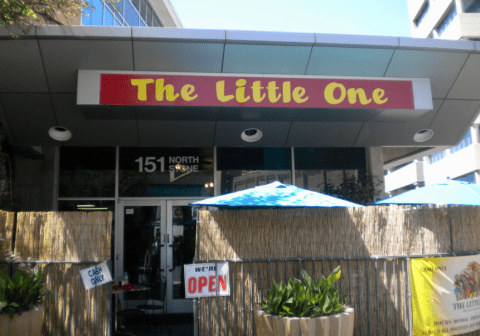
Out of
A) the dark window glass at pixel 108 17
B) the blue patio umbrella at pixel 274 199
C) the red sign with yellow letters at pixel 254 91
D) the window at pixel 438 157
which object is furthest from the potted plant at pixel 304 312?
the window at pixel 438 157

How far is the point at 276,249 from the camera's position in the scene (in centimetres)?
637

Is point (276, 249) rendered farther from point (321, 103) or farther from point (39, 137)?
point (39, 137)

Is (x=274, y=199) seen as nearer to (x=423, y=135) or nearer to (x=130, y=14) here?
(x=423, y=135)

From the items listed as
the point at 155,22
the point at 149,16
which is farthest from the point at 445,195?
the point at 155,22

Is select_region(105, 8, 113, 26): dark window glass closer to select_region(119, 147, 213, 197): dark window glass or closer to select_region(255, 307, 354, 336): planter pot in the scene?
select_region(119, 147, 213, 197): dark window glass

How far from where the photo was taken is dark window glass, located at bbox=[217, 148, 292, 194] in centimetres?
1095

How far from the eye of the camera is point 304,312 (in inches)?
212

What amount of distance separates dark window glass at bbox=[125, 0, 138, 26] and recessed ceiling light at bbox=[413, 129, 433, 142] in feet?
32.9

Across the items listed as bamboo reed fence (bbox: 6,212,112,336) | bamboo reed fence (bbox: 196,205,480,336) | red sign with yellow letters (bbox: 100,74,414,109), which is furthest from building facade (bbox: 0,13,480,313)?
bamboo reed fence (bbox: 196,205,480,336)

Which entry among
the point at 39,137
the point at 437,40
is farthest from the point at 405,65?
the point at 39,137

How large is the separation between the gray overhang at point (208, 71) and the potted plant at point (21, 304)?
11.3 ft

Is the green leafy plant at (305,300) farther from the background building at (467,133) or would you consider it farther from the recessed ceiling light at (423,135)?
the background building at (467,133)

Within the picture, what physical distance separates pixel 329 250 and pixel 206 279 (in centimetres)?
181

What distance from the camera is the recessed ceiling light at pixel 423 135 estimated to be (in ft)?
35.3
